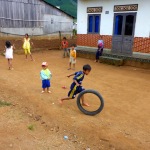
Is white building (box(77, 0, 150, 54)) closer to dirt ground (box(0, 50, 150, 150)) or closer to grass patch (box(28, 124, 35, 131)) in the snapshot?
dirt ground (box(0, 50, 150, 150))

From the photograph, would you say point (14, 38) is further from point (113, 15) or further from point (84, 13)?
point (113, 15)

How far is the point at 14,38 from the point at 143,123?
1464 cm

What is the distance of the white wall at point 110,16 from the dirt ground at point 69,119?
4351 millimetres

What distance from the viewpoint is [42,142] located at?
13.0 ft

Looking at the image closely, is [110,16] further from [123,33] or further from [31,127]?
[31,127]

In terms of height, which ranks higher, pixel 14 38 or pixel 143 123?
pixel 14 38

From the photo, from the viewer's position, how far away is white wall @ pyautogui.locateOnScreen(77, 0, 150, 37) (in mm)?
11008

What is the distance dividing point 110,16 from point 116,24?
63 cm

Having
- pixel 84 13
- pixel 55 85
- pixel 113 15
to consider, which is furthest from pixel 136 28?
pixel 55 85

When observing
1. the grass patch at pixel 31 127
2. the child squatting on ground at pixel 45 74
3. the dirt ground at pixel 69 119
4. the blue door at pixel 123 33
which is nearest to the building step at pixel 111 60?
the blue door at pixel 123 33

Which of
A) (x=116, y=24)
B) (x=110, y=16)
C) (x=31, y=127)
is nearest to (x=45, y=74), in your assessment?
(x=31, y=127)

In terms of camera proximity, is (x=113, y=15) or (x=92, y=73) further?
(x=113, y=15)

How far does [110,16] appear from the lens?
40.7ft

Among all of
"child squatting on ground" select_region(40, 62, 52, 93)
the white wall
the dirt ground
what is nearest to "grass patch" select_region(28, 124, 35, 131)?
the dirt ground
